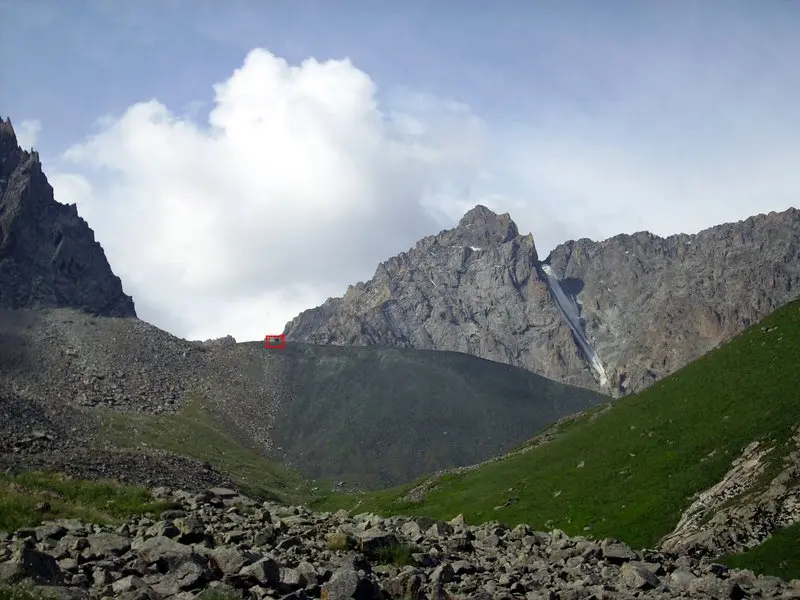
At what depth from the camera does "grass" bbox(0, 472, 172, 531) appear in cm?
2664

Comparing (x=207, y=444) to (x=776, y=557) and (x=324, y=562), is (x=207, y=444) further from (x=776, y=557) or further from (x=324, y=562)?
(x=324, y=562)

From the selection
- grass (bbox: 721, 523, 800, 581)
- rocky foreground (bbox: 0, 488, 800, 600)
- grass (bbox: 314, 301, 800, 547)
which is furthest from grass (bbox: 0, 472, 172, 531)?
grass (bbox: 314, 301, 800, 547)

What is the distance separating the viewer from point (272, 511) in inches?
1387

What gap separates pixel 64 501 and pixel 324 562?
14.0 metres

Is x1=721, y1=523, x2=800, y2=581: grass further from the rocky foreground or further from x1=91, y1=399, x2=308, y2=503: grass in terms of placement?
x1=91, y1=399, x2=308, y2=503: grass

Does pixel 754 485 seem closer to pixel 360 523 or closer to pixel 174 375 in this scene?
pixel 360 523

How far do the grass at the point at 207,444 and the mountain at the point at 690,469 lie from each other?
60.5m

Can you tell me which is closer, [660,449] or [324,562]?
[324,562]

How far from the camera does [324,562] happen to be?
23.9m

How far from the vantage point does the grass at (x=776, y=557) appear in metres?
31.9

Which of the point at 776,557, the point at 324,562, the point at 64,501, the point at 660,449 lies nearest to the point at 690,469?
the point at 660,449

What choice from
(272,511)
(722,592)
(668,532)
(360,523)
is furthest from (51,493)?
(668,532)

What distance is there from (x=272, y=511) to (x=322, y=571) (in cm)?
1416

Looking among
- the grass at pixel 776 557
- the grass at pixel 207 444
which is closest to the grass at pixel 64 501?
the grass at pixel 776 557
